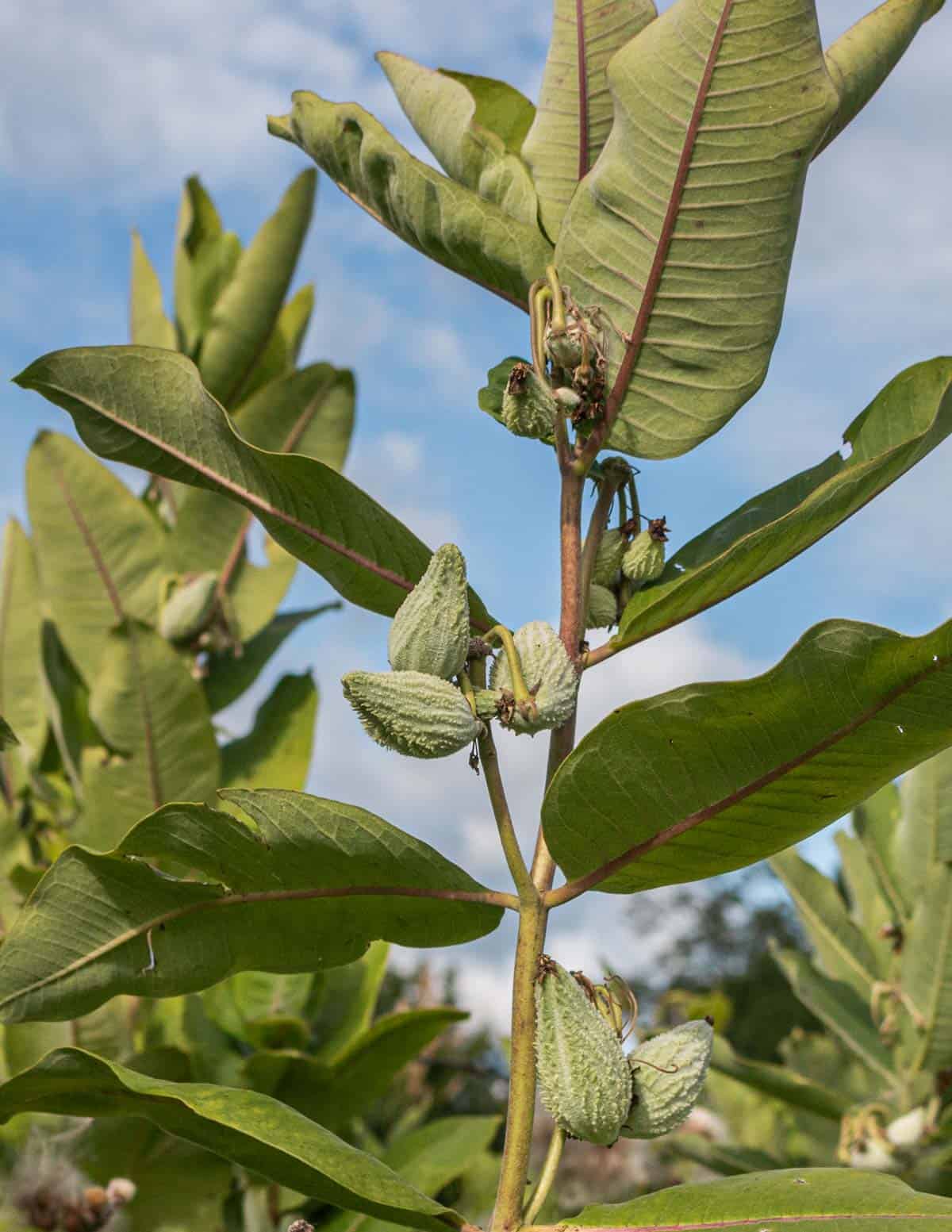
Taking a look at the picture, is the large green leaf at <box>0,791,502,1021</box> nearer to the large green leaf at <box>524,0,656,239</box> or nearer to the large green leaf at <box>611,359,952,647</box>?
the large green leaf at <box>611,359,952,647</box>

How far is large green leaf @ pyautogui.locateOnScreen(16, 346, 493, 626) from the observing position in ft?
4.68

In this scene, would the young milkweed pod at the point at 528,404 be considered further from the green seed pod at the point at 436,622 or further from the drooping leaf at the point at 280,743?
the drooping leaf at the point at 280,743

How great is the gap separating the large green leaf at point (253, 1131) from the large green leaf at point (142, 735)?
144 cm

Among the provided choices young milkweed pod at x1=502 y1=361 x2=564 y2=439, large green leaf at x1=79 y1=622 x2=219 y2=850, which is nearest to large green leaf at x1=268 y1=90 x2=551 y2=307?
young milkweed pod at x1=502 y1=361 x2=564 y2=439

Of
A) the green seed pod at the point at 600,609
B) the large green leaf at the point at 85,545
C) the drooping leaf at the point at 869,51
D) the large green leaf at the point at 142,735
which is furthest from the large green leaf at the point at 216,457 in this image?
the large green leaf at the point at 85,545

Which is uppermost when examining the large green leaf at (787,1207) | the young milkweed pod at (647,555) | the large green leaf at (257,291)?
the large green leaf at (257,291)

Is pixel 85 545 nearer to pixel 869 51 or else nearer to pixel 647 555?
pixel 647 555

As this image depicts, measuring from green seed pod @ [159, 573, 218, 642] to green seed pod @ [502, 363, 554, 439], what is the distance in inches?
67.2

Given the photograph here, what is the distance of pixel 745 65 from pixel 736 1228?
1.13 m

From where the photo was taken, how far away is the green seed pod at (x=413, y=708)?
1253mm

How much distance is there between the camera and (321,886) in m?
1.37

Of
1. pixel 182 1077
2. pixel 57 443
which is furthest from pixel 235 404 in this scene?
pixel 182 1077

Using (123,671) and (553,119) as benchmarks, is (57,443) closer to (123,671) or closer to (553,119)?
(123,671)

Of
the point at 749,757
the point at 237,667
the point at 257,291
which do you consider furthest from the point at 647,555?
the point at 257,291
